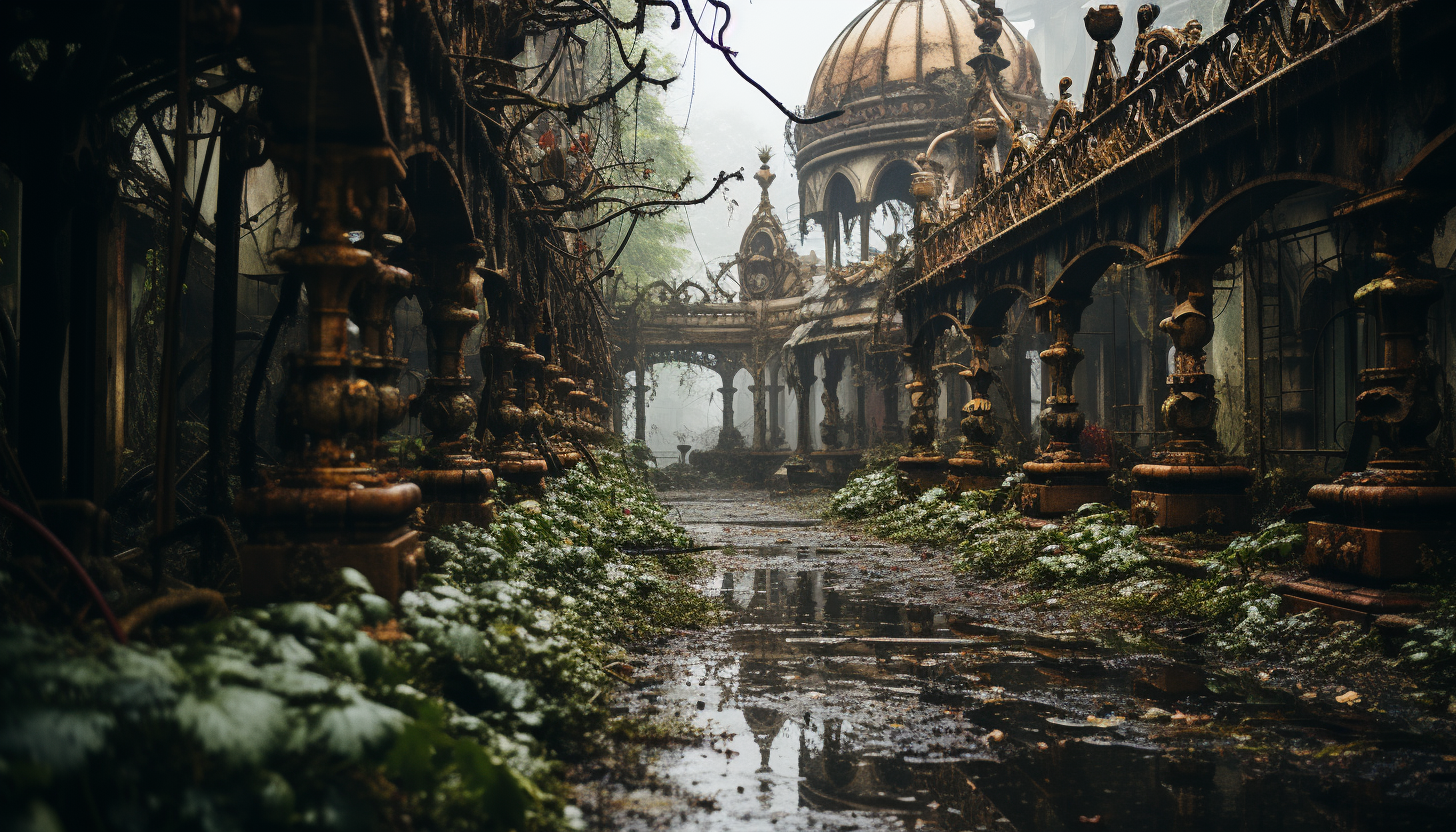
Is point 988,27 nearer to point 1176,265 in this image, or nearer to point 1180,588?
point 1176,265

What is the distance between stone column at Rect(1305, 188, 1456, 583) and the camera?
548 cm

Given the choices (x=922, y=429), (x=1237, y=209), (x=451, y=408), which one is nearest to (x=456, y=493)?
(x=451, y=408)

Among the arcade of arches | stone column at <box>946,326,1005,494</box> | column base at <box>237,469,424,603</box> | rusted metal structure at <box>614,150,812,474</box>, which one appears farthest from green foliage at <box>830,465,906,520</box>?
column base at <box>237,469,424,603</box>

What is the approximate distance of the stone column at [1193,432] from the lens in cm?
836

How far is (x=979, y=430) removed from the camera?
14492 millimetres

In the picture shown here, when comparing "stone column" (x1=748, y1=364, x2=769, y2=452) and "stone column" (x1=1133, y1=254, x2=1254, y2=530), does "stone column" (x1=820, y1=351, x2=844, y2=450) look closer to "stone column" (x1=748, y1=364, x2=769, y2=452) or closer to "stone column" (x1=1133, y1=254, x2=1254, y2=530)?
"stone column" (x1=748, y1=364, x2=769, y2=452)

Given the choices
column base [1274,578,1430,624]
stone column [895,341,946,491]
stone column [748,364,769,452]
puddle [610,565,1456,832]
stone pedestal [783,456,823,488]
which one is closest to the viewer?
puddle [610,565,1456,832]

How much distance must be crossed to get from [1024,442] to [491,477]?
12533 mm

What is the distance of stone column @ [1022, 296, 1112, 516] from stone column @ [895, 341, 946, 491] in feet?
16.3

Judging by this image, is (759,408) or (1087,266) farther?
(759,408)

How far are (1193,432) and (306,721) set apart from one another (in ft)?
26.3

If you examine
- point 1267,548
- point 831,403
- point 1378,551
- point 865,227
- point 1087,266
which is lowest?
point 1267,548

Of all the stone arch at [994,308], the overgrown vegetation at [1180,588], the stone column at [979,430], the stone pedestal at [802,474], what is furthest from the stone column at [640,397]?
the overgrown vegetation at [1180,588]

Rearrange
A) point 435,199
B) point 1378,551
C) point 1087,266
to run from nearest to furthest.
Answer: point 1378,551 → point 435,199 → point 1087,266
